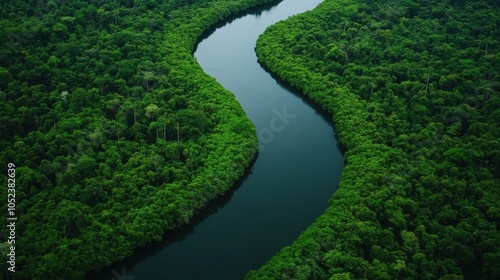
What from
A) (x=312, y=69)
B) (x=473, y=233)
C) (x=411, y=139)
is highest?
(x=312, y=69)

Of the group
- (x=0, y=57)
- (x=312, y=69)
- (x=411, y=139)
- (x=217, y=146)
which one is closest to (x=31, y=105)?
(x=0, y=57)

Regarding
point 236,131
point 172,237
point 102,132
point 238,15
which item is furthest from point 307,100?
point 238,15

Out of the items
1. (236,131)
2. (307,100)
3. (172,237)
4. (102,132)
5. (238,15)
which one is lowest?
(172,237)

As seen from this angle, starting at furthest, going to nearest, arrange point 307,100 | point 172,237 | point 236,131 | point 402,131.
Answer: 1. point 307,100
2. point 236,131
3. point 402,131
4. point 172,237

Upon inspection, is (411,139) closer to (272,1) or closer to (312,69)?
(312,69)

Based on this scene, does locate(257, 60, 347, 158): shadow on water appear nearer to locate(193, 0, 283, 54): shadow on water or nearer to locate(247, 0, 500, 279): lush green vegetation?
locate(247, 0, 500, 279): lush green vegetation

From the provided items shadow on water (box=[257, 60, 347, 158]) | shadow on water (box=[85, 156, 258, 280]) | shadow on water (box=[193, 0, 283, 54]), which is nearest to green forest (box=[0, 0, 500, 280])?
shadow on water (box=[85, 156, 258, 280])

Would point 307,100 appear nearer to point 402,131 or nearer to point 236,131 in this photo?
point 236,131
